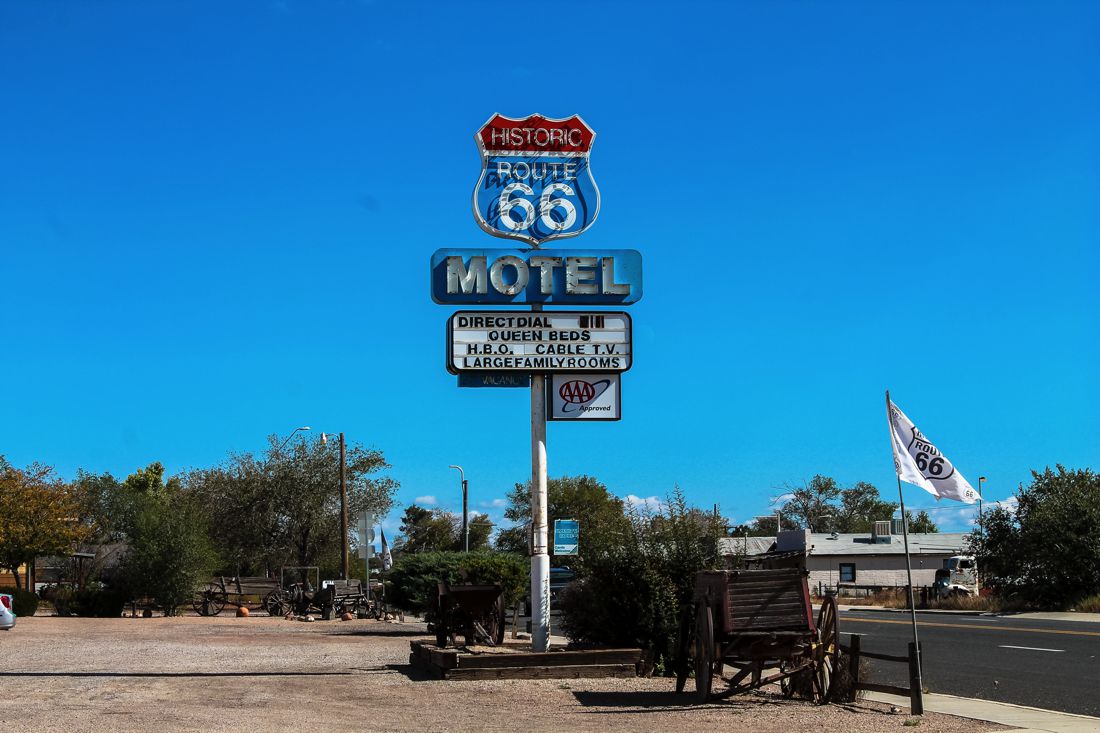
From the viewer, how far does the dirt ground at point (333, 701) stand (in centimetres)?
1129

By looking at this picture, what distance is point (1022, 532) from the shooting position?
41531mm

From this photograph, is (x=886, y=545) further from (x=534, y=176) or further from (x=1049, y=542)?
(x=534, y=176)

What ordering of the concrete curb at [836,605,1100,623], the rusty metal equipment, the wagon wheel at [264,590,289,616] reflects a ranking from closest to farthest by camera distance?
the rusty metal equipment
the concrete curb at [836,605,1100,623]
the wagon wheel at [264,590,289,616]

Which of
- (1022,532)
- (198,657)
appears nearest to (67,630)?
(198,657)

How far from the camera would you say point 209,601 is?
132ft

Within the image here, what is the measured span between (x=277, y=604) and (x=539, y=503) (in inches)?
950

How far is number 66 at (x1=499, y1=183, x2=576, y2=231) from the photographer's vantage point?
62.3 feet

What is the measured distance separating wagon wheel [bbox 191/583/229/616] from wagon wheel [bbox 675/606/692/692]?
2870 cm

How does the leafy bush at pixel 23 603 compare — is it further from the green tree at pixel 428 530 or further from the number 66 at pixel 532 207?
the green tree at pixel 428 530

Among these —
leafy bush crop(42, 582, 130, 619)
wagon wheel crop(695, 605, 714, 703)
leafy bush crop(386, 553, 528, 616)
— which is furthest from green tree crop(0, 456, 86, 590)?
wagon wheel crop(695, 605, 714, 703)

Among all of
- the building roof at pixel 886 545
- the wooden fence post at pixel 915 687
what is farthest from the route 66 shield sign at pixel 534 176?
the building roof at pixel 886 545

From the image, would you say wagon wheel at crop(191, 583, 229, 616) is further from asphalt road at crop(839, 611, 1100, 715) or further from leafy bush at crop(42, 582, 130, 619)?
asphalt road at crop(839, 611, 1100, 715)

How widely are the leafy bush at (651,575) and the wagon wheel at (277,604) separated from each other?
2505 cm

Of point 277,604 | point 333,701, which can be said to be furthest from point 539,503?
point 277,604
